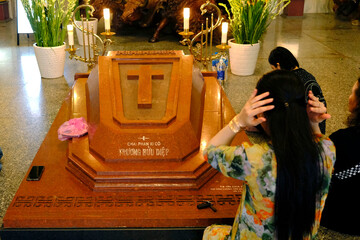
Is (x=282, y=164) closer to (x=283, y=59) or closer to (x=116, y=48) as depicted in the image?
(x=283, y=59)

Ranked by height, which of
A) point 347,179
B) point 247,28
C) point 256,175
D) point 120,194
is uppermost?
point 247,28

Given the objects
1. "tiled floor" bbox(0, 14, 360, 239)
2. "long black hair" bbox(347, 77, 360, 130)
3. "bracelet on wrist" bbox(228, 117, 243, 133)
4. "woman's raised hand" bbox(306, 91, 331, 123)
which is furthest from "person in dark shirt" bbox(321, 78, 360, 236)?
"tiled floor" bbox(0, 14, 360, 239)

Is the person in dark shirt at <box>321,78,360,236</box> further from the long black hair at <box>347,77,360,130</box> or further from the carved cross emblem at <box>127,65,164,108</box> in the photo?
the carved cross emblem at <box>127,65,164,108</box>

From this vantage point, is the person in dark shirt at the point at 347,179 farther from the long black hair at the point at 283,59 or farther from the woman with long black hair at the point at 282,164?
the long black hair at the point at 283,59

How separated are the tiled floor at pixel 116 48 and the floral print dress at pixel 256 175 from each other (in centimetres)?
137

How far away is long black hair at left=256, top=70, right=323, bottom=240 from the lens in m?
1.43

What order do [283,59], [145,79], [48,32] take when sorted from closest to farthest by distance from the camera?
[145,79], [283,59], [48,32]

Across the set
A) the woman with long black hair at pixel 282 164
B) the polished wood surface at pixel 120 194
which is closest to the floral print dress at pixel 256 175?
the woman with long black hair at pixel 282 164

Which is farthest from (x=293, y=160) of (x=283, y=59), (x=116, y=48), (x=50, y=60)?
(x=116, y=48)

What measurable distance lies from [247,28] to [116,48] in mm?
2046

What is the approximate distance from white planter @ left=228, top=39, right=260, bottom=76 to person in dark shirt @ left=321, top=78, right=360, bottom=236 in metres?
2.72

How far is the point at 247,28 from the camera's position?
467cm

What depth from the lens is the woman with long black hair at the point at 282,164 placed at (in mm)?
1432

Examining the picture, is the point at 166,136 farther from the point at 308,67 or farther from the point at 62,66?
the point at 308,67
